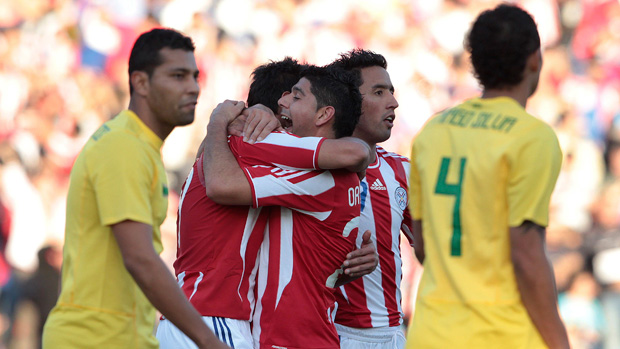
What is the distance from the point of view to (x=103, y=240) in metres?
2.84

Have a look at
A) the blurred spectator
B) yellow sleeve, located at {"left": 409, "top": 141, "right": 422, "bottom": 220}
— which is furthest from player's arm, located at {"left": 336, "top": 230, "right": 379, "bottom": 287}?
the blurred spectator

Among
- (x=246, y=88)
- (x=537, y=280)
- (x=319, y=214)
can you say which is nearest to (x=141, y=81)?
(x=319, y=214)

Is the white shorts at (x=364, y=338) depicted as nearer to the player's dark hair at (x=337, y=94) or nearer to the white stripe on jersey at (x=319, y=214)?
the white stripe on jersey at (x=319, y=214)

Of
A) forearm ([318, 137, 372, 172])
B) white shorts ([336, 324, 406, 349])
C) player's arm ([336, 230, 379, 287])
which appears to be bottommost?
white shorts ([336, 324, 406, 349])

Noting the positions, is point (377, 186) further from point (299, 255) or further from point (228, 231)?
point (228, 231)

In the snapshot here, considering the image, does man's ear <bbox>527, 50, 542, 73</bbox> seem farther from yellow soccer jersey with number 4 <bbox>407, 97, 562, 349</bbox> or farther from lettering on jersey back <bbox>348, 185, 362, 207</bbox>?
lettering on jersey back <bbox>348, 185, 362, 207</bbox>

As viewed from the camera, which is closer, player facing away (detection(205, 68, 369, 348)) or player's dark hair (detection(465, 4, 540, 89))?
player's dark hair (detection(465, 4, 540, 89))

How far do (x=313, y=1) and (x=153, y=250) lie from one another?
27.9 feet

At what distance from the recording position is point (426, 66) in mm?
10578

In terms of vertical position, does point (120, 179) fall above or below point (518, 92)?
below

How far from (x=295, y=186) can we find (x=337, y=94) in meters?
0.58

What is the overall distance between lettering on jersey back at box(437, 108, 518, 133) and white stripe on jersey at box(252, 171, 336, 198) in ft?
3.01

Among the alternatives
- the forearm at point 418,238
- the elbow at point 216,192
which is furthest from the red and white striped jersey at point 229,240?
the forearm at point 418,238

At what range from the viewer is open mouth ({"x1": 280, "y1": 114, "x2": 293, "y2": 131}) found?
4126 millimetres
